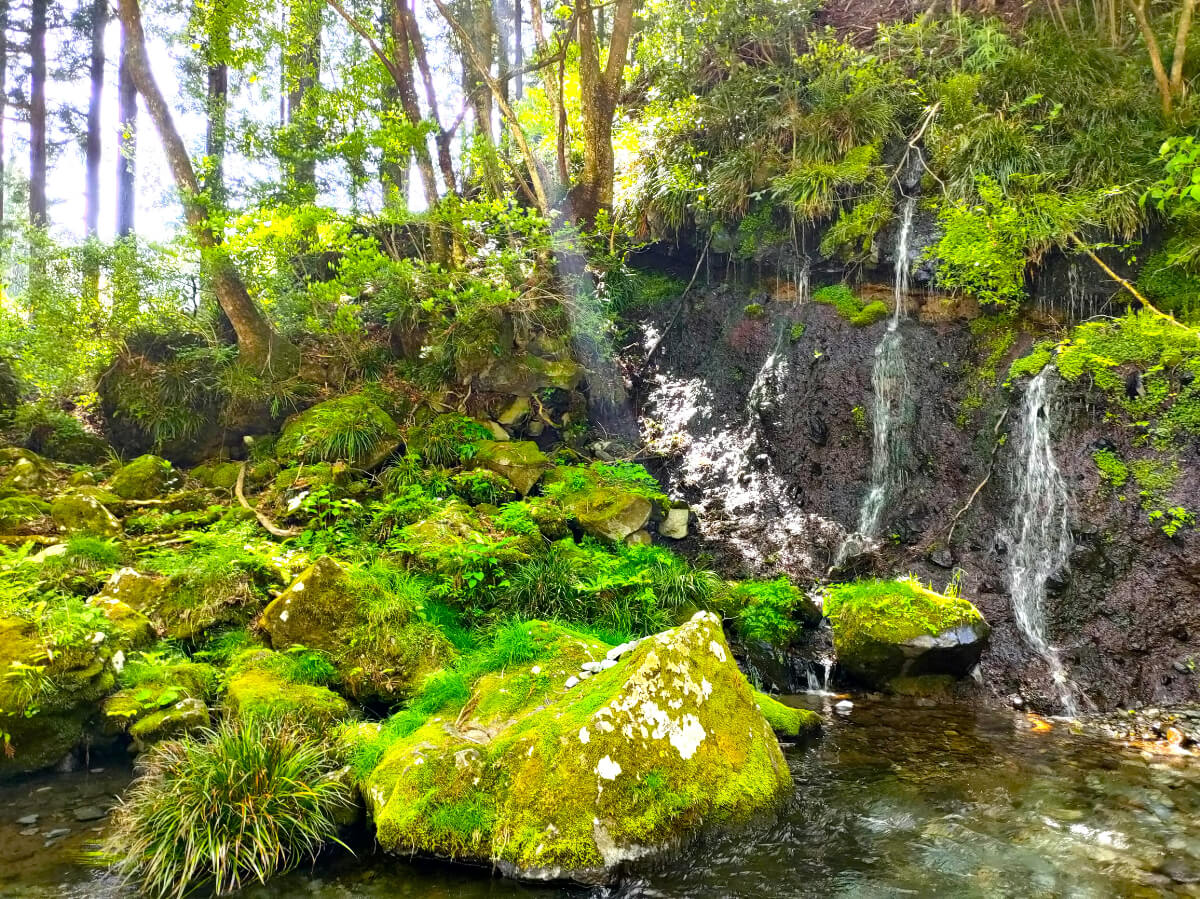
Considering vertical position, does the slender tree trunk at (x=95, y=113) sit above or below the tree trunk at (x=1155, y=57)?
above

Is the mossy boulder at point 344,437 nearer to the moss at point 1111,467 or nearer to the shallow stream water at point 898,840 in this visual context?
the shallow stream water at point 898,840

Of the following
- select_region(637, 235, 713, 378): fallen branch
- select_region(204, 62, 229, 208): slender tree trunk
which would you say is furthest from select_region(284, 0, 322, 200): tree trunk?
select_region(637, 235, 713, 378): fallen branch

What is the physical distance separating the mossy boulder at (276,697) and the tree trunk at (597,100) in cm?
827

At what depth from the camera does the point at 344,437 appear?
9.17 m

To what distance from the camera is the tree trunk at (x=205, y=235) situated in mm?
9539

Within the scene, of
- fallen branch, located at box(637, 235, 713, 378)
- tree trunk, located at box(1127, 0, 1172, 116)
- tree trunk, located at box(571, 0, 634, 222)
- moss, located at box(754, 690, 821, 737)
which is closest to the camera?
moss, located at box(754, 690, 821, 737)

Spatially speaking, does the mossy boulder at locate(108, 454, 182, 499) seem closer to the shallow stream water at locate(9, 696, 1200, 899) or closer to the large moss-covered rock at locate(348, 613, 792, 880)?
the shallow stream water at locate(9, 696, 1200, 899)

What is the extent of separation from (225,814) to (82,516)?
5.41 m

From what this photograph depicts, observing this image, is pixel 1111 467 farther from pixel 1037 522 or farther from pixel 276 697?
pixel 276 697

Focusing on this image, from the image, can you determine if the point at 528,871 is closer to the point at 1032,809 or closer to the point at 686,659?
the point at 686,659

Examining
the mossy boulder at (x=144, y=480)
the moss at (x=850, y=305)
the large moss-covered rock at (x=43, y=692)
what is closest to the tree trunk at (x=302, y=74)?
the mossy boulder at (x=144, y=480)

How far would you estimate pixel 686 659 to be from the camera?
14.3 ft

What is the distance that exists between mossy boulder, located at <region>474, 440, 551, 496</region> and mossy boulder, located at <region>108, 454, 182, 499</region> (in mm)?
4169

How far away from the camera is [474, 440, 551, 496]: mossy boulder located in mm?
8977
